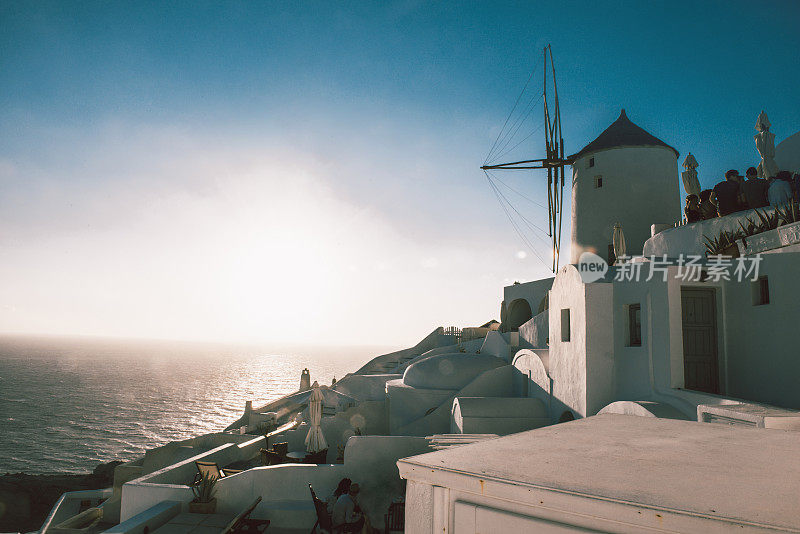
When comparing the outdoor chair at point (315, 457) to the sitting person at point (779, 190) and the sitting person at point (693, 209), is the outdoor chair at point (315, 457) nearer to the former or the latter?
the sitting person at point (693, 209)

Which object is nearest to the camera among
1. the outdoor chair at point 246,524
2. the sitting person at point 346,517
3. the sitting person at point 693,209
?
the sitting person at point 346,517

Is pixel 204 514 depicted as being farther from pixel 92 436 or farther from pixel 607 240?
Answer: pixel 92 436

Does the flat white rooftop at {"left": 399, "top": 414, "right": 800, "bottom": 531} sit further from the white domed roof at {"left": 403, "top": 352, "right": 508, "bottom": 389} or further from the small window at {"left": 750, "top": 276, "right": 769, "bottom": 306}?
the white domed roof at {"left": 403, "top": 352, "right": 508, "bottom": 389}

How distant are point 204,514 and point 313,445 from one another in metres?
6.18

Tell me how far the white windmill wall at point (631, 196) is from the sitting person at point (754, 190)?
10665mm

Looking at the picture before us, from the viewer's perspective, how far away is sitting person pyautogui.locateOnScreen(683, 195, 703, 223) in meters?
14.4

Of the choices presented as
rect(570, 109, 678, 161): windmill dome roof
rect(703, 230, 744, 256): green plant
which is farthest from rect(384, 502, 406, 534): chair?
rect(570, 109, 678, 161): windmill dome roof

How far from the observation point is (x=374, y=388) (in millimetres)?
29281

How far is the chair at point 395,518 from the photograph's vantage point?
9.34 meters

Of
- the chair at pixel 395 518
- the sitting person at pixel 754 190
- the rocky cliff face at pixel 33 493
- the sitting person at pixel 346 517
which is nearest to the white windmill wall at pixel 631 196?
the sitting person at pixel 754 190

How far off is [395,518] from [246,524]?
2834 mm

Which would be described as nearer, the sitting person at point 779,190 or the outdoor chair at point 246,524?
the outdoor chair at point 246,524

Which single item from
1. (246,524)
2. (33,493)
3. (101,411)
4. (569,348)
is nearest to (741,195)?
(569,348)

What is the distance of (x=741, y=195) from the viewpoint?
40.9 feet
